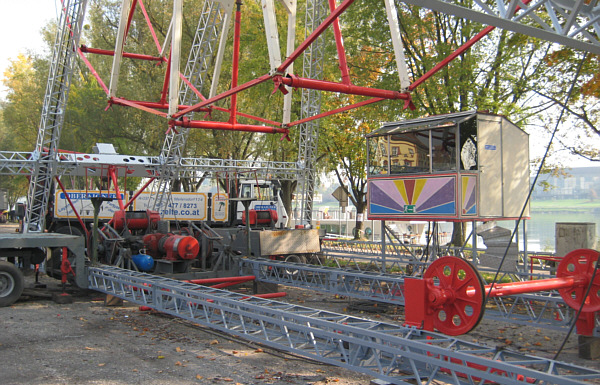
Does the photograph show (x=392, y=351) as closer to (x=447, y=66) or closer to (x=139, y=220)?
(x=139, y=220)

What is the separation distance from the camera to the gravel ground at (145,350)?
712 cm

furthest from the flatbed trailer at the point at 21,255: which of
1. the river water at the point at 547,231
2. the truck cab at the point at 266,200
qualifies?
the river water at the point at 547,231

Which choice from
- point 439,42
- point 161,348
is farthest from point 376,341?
point 439,42

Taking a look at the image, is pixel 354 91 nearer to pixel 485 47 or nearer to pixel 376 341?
pixel 376 341

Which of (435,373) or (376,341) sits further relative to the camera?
(376,341)

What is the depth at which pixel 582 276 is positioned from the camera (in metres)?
8.27

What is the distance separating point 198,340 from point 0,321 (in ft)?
13.3

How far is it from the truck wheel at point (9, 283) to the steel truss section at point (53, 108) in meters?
6.12

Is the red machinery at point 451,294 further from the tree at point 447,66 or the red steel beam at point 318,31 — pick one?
the tree at point 447,66

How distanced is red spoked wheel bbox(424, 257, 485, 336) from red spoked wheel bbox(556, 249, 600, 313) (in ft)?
7.23

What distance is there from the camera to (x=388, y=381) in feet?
18.8

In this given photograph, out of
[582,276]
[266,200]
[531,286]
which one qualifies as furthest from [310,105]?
[531,286]

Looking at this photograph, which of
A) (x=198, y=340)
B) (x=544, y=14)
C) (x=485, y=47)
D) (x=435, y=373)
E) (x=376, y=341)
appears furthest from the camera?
(x=485, y=47)

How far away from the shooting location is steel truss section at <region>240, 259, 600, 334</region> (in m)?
9.34
